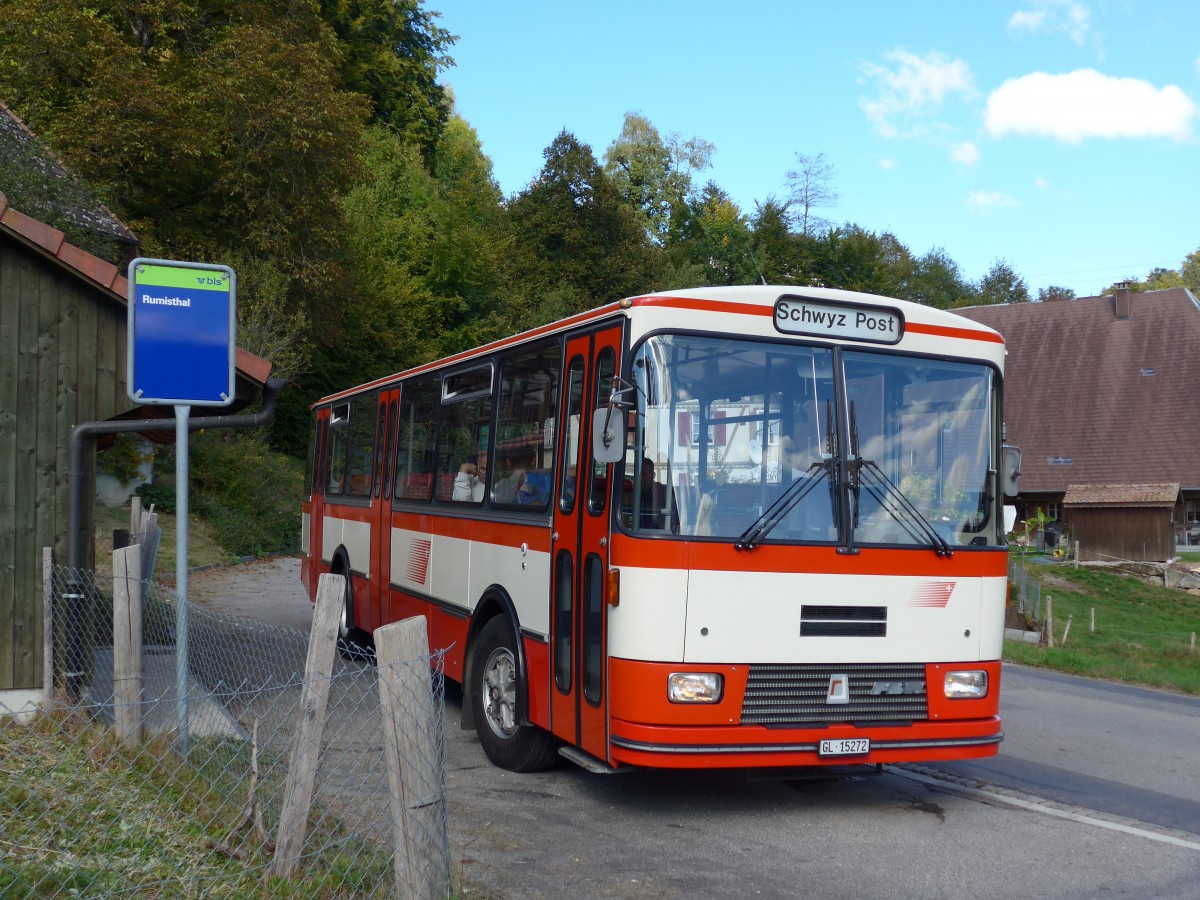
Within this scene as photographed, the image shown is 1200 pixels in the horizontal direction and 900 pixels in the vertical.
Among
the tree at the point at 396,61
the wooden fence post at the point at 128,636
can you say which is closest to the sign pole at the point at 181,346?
the wooden fence post at the point at 128,636

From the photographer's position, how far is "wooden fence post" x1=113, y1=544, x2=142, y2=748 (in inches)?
263

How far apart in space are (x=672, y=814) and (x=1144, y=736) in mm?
5979

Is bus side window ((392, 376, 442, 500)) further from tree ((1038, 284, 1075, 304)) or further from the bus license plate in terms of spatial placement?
tree ((1038, 284, 1075, 304))

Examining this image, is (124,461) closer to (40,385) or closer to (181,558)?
(40,385)

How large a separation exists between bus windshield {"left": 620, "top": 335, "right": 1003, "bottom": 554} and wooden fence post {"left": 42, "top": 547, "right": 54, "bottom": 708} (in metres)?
3.85

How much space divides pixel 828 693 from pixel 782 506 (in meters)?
1.11

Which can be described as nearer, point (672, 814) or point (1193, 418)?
point (672, 814)

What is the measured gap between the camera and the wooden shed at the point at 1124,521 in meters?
48.2

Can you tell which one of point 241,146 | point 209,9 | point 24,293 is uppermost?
point 209,9

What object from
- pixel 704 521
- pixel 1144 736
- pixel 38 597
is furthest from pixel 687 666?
pixel 1144 736

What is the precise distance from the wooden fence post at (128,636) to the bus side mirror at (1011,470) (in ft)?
17.5

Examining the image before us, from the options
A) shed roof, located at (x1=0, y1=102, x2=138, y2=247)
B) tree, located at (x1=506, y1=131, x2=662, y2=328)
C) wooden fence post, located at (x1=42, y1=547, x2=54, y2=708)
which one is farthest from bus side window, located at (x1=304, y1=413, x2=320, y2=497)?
tree, located at (x1=506, y1=131, x2=662, y2=328)

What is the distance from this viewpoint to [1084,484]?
51.3 m

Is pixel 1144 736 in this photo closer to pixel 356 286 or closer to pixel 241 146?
pixel 241 146
